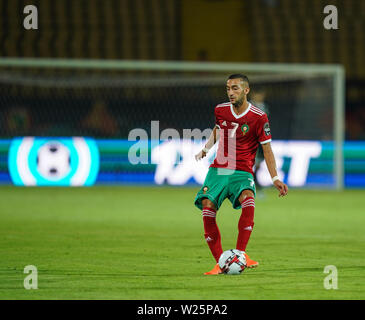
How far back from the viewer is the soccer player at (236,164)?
824 cm

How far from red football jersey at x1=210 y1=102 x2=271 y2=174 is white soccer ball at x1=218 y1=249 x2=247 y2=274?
2.84ft

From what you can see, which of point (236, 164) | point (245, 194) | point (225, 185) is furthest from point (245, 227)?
point (236, 164)

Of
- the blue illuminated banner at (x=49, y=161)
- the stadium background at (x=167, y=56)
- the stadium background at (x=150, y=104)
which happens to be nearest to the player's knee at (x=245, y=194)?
the stadium background at (x=150, y=104)

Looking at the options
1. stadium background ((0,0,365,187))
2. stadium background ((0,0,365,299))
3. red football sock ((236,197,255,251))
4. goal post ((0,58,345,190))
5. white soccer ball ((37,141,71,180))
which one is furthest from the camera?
stadium background ((0,0,365,187))

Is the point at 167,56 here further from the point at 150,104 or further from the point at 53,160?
the point at 53,160

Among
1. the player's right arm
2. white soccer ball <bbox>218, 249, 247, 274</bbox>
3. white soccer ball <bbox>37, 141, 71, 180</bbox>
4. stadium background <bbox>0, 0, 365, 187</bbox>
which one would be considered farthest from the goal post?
white soccer ball <bbox>218, 249, 247, 274</bbox>

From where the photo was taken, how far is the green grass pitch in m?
7.07

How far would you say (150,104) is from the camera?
72.3 ft

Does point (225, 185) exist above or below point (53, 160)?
below

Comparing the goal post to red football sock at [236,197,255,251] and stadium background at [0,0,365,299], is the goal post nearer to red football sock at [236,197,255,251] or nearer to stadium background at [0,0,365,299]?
stadium background at [0,0,365,299]

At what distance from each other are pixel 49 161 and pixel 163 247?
9.93m
